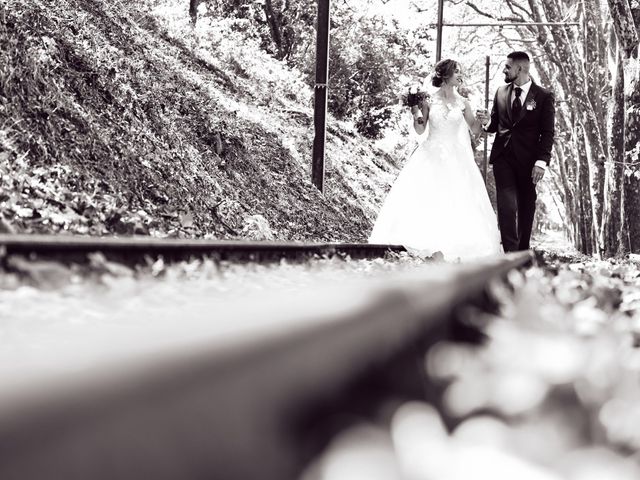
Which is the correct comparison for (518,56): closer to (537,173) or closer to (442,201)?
A: (537,173)

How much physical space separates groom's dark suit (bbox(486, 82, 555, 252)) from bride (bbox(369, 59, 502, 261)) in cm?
53

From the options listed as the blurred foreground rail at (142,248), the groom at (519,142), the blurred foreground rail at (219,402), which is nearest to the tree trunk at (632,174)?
the groom at (519,142)

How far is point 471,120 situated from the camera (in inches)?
452

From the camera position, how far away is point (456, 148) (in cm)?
1192

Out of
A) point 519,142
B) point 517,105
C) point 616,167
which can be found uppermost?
point 517,105

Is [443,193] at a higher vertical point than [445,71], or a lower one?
lower

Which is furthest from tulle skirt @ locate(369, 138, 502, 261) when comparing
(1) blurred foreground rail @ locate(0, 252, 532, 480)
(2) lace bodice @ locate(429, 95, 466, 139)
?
(1) blurred foreground rail @ locate(0, 252, 532, 480)

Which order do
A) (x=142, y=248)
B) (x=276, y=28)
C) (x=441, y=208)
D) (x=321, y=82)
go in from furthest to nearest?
(x=276, y=28) → (x=321, y=82) → (x=441, y=208) → (x=142, y=248)

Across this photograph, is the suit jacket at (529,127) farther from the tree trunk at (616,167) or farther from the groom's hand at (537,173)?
the tree trunk at (616,167)

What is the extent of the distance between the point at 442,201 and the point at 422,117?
1061mm

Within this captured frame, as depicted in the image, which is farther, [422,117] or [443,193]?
[443,193]

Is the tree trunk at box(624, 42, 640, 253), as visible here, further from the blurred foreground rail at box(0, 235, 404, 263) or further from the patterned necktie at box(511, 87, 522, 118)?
the blurred foreground rail at box(0, 235, 404, 263)

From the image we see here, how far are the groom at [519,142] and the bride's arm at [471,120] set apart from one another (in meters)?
0.43

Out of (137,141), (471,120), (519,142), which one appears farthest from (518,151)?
(137,141)
